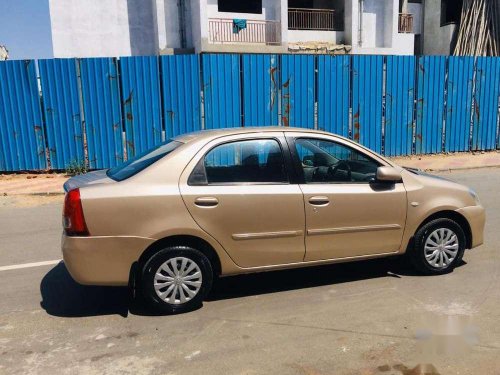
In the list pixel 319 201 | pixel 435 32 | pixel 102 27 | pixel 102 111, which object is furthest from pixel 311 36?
pixel 319 201

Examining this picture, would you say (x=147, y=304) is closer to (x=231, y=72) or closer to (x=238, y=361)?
(x=238, y=361)

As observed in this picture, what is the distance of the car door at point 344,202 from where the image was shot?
4215 mm

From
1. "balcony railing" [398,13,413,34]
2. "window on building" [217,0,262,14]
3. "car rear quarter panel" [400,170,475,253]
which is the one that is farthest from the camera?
"balcony railing" [398,13,413,34]

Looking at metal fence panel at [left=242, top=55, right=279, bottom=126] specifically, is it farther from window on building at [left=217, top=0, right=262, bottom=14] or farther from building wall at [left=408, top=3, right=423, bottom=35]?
building wall at [left=408, top=3, right=423, bottom=35]

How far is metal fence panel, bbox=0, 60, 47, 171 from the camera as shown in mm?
10055

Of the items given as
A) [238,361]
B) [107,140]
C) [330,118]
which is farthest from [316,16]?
[238,361]

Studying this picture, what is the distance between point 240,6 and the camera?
26406 millimetres

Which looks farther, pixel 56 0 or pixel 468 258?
pixel 56 0

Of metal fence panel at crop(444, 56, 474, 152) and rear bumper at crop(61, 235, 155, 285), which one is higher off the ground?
metal fence panel at crop(444, 56, 474, 152)

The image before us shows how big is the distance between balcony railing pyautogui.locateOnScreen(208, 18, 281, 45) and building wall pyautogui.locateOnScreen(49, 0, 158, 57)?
3.55 metres

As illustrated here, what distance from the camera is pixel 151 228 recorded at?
12.3 ft

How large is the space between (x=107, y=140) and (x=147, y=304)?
7190 millimetres

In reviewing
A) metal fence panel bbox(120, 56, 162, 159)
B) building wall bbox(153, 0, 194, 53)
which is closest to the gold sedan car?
metal fence panel bbox(120, 56, 162, 159)

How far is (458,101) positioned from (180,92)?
300 inches
